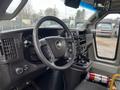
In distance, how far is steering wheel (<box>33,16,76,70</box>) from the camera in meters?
1.33

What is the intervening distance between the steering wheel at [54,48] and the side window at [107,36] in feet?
4.04

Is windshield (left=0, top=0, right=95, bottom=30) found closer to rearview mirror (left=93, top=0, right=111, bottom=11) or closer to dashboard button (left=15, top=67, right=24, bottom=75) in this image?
rearview mirror (left=93, top=0, right=111, bottom=11)

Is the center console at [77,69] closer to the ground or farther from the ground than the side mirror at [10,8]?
closer to the ground

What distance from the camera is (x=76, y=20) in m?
2.60

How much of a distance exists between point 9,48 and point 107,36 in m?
1.93

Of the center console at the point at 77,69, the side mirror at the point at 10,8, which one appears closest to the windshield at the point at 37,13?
the side mirror at the point at 10,8

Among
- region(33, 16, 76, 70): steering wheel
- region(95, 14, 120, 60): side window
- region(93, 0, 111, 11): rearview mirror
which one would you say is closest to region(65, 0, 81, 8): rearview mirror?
region(93, 0, 111, 11): rearview mirror

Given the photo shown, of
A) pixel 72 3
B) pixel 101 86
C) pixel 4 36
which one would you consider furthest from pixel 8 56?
pixel 101 86

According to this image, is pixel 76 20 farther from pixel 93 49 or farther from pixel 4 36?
pixel 4 36

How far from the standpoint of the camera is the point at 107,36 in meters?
2.79

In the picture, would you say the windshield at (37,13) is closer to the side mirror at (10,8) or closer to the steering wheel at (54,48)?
the side mirror at (10,8)

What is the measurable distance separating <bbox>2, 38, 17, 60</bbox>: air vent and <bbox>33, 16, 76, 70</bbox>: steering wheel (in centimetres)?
21

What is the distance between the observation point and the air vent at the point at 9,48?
131cm

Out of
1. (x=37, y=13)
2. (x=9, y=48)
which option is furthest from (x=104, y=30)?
(x=9, y=48)
